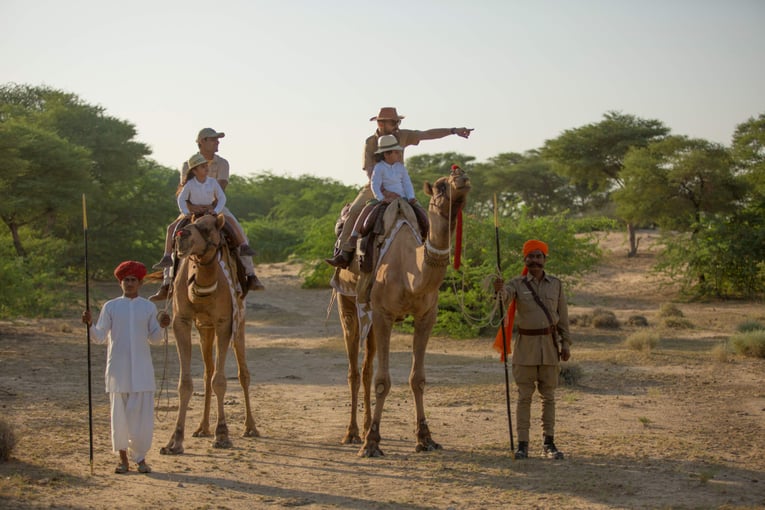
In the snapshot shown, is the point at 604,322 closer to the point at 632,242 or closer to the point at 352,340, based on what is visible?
the point at 352,340

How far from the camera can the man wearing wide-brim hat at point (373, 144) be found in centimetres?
1016

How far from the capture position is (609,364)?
1527cm

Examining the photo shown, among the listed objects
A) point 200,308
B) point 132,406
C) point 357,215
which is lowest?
point 132,406

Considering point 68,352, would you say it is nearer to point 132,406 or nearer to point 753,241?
point 132,406

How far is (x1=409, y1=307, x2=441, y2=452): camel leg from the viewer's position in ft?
29.7

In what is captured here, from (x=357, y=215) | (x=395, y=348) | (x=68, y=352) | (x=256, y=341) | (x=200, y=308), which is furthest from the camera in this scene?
(x=256, y=341)

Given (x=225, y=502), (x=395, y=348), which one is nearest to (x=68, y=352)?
(x=395, y=348)

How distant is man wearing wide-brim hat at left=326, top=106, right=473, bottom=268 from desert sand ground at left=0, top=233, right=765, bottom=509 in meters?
1.93

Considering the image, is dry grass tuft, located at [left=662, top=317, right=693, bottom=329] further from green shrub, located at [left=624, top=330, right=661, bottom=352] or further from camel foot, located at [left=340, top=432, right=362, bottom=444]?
camel foot, located at [left=340, top=432, right=362, bottom=444]

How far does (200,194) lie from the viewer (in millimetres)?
9812

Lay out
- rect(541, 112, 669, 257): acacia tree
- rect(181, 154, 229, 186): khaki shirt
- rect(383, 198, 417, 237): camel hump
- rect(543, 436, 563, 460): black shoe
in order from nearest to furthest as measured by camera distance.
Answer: rect(543, 436, 563, 460): black shoe
rect(383, 198, 417, 237): camel hump
rect(181, 154, 229, 186): khaki shirt
rect(541, 112, 669, 257): acacia tree

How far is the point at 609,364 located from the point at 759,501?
832 cm

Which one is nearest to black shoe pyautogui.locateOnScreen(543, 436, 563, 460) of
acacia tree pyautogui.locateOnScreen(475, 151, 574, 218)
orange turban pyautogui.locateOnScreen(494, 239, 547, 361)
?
orange turban pyautogui.locateOnScreen(494, 239, 547, 361)

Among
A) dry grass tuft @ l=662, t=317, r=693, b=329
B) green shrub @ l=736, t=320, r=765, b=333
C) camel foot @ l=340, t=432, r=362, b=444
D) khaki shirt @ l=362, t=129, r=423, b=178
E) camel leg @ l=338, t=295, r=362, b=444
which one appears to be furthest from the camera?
dry grass tuft @ l=662, t=317, r=693, b=329
